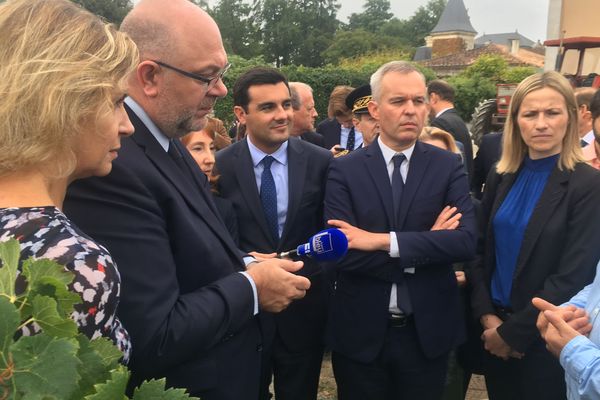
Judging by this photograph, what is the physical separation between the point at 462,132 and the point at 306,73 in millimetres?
17175

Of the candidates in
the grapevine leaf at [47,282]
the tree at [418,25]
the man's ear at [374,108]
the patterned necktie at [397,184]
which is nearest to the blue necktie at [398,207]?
the patterned necktie at [397,184]

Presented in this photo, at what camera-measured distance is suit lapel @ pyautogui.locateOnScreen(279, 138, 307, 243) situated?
3.20 m

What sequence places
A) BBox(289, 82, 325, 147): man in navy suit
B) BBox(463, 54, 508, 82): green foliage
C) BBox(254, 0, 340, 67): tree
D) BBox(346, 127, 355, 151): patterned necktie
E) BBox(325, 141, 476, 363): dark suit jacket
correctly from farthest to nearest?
BBox(254, 0, 340, 67): tree
BBox(463, 54, 508, 82): green foliage
BBox(346, 127, 355, 151): patterned necktie
BBox(289, 82, 325, 147): man in navy suit
BBox(325, 141, 476, 363): dark suit jacket

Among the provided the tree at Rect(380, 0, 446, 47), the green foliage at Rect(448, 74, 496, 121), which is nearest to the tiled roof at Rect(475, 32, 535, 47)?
the tree at Rect(380, 0, 446, 47)

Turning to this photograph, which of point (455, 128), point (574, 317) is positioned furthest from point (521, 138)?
point (455, 128)

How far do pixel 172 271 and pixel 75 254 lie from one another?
49cm

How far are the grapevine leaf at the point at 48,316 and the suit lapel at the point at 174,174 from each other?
101cm

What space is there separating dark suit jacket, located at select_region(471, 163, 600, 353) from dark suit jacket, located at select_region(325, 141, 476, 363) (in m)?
0.29

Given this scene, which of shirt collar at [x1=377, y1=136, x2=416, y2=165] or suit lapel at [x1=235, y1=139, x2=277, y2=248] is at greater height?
shirt collar at [x1=377, y1=136, x2=416, y2=165]

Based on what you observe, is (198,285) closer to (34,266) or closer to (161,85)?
(161,85)

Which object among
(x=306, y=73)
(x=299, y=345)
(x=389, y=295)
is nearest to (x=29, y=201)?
(x=389, y=295)

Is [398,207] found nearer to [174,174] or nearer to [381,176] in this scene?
[381,176]

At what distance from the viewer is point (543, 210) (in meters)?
2.65

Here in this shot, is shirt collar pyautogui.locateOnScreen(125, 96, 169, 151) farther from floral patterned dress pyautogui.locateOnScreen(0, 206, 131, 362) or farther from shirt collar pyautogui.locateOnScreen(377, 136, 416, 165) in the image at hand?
shirt collar pyautogui.locateOnScreen(377, 136, 416, 165)
